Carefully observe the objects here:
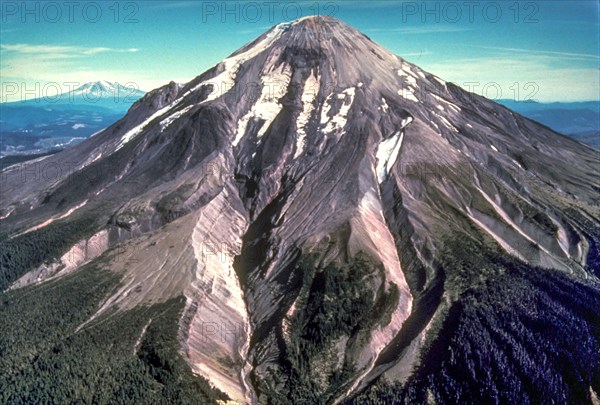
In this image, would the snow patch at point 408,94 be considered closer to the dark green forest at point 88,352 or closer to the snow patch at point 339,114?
the snow patch at point 339,114

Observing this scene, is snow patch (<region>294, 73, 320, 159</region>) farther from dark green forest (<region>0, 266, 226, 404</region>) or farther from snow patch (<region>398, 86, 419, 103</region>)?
dark green forest (<region>0, 266, 226, 404</region>)

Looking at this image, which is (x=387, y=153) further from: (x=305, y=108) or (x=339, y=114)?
(x=305, y=108)

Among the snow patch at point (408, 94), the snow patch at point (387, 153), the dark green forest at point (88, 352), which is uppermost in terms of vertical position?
the snow patch at point (408, 94)

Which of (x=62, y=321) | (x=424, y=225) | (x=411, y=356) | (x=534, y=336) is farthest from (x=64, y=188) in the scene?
(x=534, y=336)

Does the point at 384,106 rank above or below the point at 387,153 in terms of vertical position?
above

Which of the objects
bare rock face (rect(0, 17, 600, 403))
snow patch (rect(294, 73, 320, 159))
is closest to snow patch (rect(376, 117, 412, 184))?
bare rock face (rect(0, 17, 600, 403))

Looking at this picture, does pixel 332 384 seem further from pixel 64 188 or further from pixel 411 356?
pixel 64 188

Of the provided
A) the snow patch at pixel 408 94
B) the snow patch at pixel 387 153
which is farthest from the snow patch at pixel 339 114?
the snow patch at pixel 408 94

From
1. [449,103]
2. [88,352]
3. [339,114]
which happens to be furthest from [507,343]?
[449,103]
